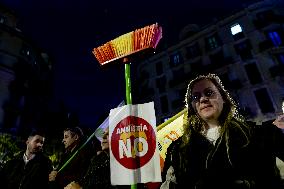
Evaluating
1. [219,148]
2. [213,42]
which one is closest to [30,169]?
[219,148]

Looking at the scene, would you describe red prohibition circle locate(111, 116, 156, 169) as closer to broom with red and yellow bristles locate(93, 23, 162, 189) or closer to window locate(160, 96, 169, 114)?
broom with red and yellow bristles locate(93, 23, 162, 189)

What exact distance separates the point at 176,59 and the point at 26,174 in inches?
1226

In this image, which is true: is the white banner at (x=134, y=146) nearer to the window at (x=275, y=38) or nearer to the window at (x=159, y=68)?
the window at (x=275, y=38)

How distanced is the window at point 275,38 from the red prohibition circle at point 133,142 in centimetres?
2967

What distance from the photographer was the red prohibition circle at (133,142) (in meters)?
2.28

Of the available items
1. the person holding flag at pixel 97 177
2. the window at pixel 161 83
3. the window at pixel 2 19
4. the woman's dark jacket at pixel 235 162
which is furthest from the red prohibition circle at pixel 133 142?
the window at pixel 2 19

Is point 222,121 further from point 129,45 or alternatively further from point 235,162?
point 129,45

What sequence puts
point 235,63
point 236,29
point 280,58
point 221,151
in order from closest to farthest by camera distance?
point 221,151 → point 280,58 → point 235,63 → point 236,29

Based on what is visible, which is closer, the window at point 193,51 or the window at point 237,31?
the window at point 237,31

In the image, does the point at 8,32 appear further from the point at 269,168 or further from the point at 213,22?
the point at 269,168

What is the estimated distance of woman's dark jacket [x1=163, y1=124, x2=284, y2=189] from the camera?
6.44 feet

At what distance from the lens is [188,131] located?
266 cm

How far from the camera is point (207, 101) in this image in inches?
103

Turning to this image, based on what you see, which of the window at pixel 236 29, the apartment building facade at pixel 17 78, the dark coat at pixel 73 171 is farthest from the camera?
the apartment building facade at pixel 17 78
